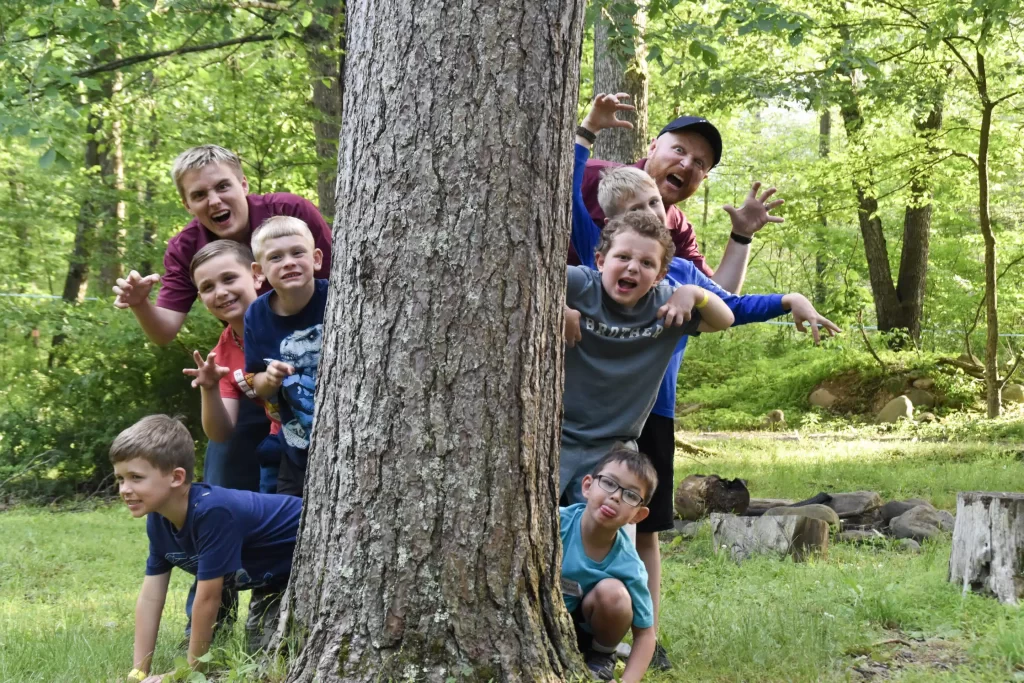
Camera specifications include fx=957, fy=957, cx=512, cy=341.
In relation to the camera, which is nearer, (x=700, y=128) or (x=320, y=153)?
(x=700, y=128)

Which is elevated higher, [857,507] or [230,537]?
[230,537]

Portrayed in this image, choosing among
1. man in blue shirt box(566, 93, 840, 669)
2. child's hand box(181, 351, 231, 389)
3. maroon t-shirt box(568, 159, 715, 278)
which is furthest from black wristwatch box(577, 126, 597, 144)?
child's hand box(181, 351, 231, 389)

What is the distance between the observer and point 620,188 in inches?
143

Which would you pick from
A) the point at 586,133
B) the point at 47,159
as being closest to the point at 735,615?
the point at 586,133

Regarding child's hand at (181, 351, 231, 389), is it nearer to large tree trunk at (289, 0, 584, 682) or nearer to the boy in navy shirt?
the boy in navy shirt

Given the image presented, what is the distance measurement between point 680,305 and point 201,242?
2008 mm

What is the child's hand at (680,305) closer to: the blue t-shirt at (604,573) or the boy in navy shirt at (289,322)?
the blue t-shirt at (604,573)

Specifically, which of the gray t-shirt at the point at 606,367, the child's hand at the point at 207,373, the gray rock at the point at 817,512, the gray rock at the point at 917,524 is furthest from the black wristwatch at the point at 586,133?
the gray rock at the point at 917,524

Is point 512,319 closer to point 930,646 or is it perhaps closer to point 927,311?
point 930,646

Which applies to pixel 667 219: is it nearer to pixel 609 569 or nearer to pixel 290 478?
pixel 609 569

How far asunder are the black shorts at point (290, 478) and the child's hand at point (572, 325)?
1.18 metres

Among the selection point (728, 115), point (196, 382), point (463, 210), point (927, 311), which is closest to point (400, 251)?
point (463, 210)

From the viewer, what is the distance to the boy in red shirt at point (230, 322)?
365 centimetres

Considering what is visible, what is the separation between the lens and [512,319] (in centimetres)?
279
